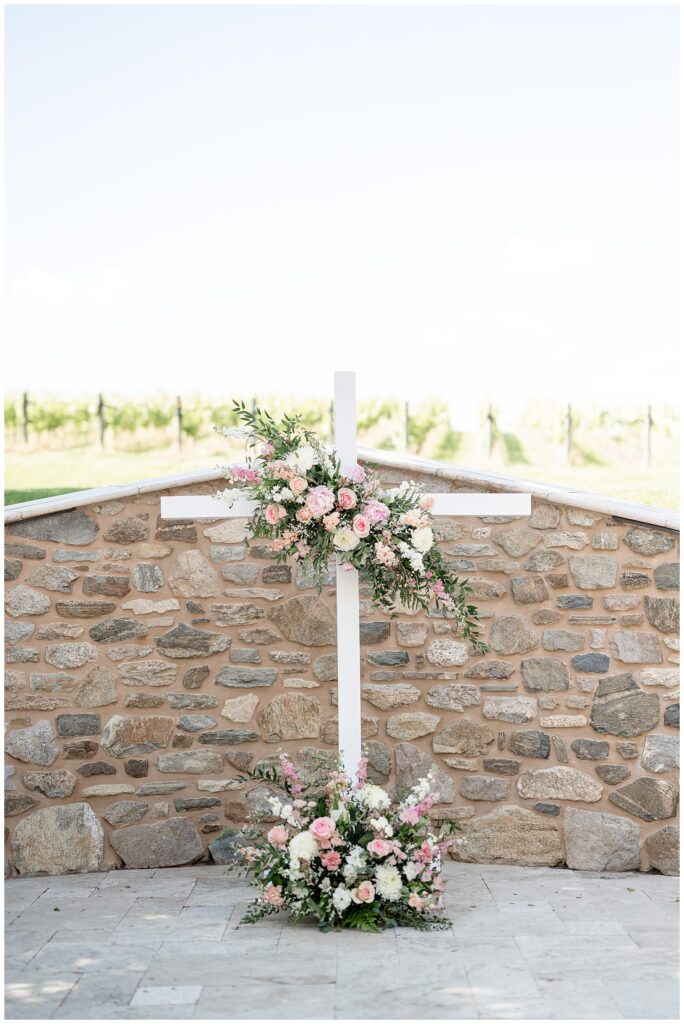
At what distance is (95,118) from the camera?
11.3m

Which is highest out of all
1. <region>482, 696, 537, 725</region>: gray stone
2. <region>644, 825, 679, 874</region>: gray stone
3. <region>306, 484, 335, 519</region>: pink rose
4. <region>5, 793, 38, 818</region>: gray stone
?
<region>306, 484, 335, 519</region>: pink rose

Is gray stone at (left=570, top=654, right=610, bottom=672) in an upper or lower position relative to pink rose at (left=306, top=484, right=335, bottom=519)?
lower

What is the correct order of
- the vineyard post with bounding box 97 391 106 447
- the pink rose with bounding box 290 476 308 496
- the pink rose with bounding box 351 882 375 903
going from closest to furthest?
the pink rose with bounding box 351 882 375 903
the pink rose with bounding box 290 476 308 496
the vineyard post with bounding box 97 391 106 447

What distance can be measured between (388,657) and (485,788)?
759 millimetres

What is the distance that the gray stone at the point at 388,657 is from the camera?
4746mm

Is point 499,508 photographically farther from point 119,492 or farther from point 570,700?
point 119,492

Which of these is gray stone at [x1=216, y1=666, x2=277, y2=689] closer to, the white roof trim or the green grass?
the white roof trim

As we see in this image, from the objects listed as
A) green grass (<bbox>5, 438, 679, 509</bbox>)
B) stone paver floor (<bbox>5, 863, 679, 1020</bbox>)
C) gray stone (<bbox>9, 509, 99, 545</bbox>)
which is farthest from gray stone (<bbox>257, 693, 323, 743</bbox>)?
green grass (<bbox>5, 438, 679, 509</bbox>)

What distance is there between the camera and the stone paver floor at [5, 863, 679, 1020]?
10.1 ft

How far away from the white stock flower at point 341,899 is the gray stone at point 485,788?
3.75 feet

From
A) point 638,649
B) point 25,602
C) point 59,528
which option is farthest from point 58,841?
point 638,649

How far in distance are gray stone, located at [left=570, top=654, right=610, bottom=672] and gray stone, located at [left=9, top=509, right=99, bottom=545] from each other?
7.78 ft

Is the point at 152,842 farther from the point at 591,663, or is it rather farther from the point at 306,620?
the point at 591,663

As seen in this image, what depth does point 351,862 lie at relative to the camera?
12.2 feet
